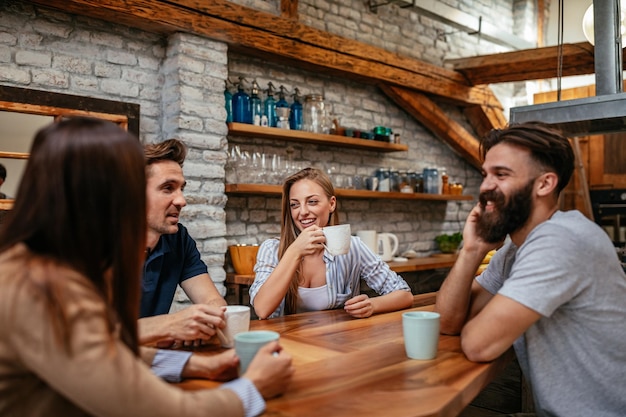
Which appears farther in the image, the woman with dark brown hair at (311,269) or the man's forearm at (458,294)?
the woman with dark brown hair at (311,269)

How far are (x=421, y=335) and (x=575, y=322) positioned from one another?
16.5 inches

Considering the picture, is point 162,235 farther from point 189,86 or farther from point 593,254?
point 189,86

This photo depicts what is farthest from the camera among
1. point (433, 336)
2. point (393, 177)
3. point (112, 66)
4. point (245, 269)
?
point (393, 177)

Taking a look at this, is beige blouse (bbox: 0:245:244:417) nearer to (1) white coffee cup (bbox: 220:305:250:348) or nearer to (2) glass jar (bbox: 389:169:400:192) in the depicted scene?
(1) white coffee cup (bbox: 220:305:250:348)

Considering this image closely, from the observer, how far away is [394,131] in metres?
5.98

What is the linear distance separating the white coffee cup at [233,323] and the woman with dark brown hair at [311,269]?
60cm

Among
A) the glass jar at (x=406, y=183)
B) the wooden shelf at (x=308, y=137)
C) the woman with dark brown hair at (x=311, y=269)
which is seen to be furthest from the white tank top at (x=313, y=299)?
the glass jar at (x=406, y=183)

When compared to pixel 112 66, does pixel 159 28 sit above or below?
above

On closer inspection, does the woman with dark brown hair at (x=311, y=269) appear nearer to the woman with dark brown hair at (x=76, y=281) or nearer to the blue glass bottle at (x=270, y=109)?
the woman with dark brown hair at (x=76, y=281)

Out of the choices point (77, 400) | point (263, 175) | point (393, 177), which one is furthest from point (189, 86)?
point (77, 400)

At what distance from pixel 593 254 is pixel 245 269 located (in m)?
3.05

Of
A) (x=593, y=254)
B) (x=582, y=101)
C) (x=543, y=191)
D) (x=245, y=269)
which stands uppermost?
(x=582, y=101)

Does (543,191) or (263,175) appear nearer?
(543,191)

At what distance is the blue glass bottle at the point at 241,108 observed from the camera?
430 centimetres
